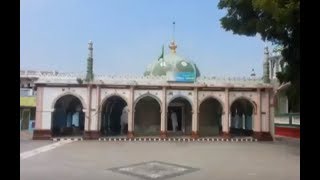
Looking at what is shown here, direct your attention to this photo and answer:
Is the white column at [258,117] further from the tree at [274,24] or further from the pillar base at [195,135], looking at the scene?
the tree at [274,24]

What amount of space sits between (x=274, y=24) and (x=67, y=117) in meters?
19.7

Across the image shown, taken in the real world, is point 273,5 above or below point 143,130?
above

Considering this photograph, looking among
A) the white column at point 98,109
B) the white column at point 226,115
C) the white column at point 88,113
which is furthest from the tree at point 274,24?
the white column at point 88,113

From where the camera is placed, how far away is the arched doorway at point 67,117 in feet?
89.0

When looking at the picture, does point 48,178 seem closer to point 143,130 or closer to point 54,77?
point 54,77

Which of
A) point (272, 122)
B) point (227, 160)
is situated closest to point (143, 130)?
point (272, 122)

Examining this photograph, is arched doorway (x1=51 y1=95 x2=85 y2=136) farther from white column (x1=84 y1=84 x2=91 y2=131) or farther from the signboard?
the signboard

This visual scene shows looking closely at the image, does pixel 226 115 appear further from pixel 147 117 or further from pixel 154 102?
pixel 147 117

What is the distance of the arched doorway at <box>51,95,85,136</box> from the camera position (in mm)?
27130

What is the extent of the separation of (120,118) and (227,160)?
19245mm

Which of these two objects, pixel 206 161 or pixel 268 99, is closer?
pixel 206 161
